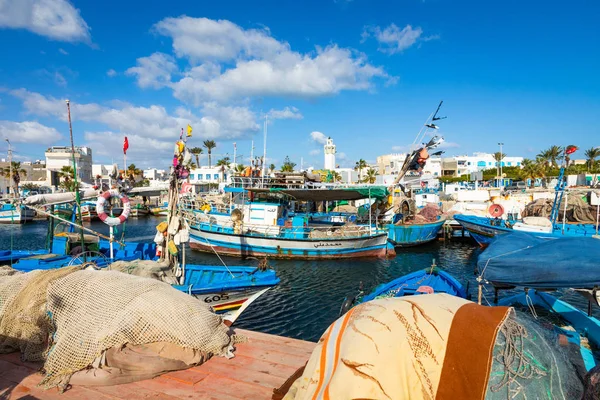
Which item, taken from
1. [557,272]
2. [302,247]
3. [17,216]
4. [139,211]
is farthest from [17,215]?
[557,272]

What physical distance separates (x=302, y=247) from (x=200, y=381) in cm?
1991

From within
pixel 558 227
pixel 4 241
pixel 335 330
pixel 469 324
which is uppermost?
pixel 469 324

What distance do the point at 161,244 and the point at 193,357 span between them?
8.15m

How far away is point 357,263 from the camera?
79.7 feet

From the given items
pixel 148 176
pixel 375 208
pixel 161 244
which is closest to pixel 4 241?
pixel 161 244

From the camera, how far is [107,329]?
5117 mm

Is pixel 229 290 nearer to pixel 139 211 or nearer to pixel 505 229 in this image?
pixel 505 229

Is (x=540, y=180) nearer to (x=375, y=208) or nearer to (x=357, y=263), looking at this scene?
(x=375, y=208)

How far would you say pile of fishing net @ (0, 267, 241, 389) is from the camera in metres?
4.88

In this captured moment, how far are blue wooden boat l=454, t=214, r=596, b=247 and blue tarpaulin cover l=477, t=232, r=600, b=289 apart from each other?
16.0 metres

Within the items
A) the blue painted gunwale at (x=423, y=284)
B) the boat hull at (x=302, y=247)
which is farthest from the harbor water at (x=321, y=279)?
the blue painted gunwale at (x=423, y=284)

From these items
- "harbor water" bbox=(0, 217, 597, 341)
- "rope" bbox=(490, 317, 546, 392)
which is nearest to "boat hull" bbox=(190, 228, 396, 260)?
"harbor water" bbox=(0, 217, 597, 341)

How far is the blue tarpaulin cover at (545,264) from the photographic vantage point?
21.3 feet

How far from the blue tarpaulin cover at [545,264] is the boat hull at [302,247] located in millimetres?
16273
